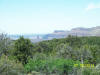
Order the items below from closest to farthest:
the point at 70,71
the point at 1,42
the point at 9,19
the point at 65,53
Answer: the point at 70,71 → the point at 1,42 → the point at 65,53 → the point at 9,19

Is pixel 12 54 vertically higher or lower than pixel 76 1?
lower

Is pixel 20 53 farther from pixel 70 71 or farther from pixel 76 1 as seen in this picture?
pixel 76 1

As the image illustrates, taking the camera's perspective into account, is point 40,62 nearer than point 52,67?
No

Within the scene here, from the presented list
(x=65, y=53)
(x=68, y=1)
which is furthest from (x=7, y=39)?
(x=68, y=1)

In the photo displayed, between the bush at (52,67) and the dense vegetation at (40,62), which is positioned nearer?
the dense vegetation at (40,62)

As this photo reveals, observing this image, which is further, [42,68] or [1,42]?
[1,42]

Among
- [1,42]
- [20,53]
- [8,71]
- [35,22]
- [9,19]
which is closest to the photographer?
[8,71]

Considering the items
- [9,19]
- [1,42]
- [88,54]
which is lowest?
[88,54]

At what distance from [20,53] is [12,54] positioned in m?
0.76

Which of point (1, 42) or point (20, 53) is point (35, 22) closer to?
point (20, 53)

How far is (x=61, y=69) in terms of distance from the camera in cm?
680

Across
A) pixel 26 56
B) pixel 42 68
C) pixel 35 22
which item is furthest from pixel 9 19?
pixel 42 68

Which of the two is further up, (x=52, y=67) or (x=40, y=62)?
(x=40, y=62)

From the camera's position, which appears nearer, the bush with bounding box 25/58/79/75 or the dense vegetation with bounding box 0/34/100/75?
the dense vegetation with bounding box 0/34/100/75
